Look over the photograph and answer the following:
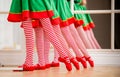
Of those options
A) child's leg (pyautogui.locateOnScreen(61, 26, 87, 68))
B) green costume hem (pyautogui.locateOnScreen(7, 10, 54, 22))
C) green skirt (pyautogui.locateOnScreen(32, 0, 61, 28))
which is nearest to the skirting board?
child's leg (pyautogui.locateOnScreen(61, 26, 87, 68))

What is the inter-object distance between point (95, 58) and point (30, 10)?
2.69 ft

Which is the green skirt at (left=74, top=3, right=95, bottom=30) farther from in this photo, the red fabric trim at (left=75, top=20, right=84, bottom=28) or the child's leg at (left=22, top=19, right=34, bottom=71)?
the child's leg at (left=22, top=19, right=34, bottom=71)

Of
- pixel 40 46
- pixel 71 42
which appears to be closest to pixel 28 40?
pixel 40 46

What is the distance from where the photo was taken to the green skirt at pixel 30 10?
1.97 m

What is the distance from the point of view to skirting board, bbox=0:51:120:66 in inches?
101

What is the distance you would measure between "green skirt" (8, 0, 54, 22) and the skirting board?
624 millimetres

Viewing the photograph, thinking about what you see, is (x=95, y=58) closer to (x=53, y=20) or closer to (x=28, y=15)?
(x=53, y=20)

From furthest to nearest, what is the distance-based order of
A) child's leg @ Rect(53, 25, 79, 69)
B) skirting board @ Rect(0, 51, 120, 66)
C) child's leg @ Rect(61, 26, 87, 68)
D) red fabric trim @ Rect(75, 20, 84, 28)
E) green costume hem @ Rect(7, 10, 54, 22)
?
skirting board @ Rect(0, 51, 120, 66)
red fabric trim @ Rect(75, 20, 84, 28)
child's leg @ Rect(61, 26, 87, 68)
child's leg @ Rect(53, 25, 79, 69)
green costume hem @ Rect(7, 10, 54, 22)

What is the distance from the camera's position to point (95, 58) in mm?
2578

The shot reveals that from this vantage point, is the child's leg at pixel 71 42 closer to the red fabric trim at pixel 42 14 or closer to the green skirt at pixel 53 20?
the green skirt at pixel 53 20

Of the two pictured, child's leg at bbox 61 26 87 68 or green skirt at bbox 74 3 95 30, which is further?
green skirt at bbox 74 3 95 30

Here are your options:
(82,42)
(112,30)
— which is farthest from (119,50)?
(82,42)

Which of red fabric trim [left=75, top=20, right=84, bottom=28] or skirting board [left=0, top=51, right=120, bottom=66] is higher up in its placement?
red fabric trim [left=75, top=20, right=84, bottom=28]

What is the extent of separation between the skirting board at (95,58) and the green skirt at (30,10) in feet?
2.05
